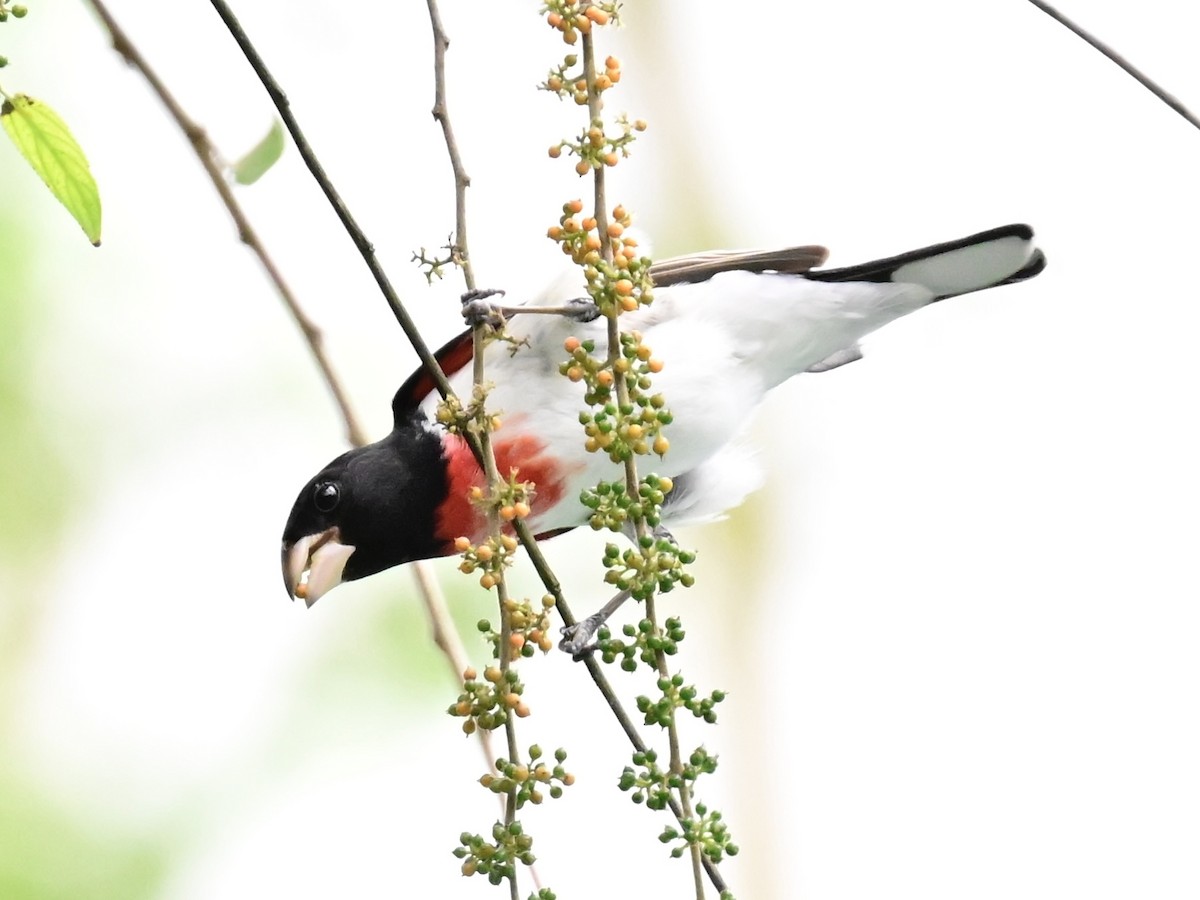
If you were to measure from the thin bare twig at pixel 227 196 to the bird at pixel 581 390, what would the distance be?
33.3 inches

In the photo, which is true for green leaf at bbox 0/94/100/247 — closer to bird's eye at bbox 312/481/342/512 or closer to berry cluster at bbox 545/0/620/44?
berry cluster at bbox 545/0/620/44

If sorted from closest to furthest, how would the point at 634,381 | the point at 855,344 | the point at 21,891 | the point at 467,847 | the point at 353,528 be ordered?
the point at 467,847 → the point at 634,381 → the point at 353,528 → the point at 855,344 → the point at 21,891

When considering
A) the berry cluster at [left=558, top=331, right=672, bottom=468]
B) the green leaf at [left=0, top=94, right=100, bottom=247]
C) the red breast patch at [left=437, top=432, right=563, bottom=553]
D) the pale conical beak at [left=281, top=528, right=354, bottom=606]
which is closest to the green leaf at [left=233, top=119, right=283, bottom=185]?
the green leaf at [left=0, top=94, right=100, bottom=247]

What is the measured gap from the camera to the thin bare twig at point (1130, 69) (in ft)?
4.92

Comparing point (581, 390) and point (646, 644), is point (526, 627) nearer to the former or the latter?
point (646, 644)

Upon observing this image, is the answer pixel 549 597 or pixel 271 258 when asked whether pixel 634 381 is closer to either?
pixel 549 597

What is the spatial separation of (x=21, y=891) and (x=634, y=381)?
3438mm

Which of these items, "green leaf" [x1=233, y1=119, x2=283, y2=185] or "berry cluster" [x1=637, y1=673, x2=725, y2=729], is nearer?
"berry cluster" [x1=637, y1=673, x2=725, y2=729]

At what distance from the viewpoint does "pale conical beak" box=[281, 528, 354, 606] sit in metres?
2.97

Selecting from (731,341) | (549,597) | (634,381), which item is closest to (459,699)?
(549,597)

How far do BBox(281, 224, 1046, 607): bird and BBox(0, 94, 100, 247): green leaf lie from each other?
4.94 feet

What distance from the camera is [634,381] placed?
148cm

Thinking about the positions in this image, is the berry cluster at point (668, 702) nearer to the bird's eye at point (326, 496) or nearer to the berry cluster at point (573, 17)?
the berry cluster at point (573, 17)

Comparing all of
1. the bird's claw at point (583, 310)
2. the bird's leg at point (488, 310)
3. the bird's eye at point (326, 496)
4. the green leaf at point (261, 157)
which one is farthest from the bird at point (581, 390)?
the green leaf at point (261, 157)
